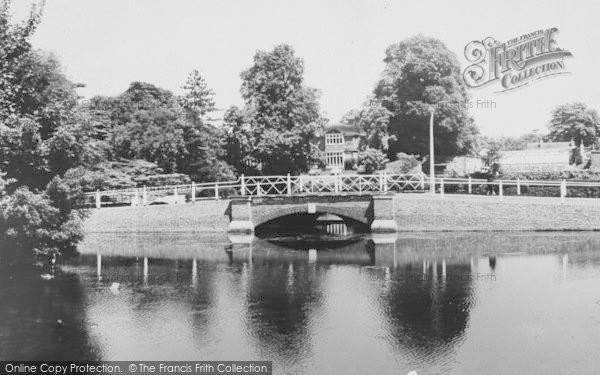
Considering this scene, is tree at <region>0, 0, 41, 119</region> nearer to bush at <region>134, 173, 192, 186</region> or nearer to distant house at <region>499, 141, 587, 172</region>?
bush at <region>134, 173, 192, 186</region>

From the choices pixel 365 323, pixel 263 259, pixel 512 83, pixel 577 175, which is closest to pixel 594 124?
pixel 577 175

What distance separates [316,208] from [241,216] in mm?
4126

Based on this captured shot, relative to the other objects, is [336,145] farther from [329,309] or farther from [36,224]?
[329,309]

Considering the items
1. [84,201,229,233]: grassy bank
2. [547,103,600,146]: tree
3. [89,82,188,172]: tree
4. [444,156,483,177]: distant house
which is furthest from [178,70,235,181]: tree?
[547,103,600,146]: tree

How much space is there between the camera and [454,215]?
29234 mm

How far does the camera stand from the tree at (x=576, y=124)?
3073 inches

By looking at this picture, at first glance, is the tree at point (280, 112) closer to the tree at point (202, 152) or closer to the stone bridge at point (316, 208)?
the tree at point (202, 152)

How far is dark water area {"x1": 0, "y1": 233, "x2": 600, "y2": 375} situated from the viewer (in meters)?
10.4

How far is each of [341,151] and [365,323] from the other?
60766 millimetres

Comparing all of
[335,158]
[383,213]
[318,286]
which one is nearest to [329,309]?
[318,286]

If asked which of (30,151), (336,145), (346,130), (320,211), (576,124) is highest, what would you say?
(576,124)

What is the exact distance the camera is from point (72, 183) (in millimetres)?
16312

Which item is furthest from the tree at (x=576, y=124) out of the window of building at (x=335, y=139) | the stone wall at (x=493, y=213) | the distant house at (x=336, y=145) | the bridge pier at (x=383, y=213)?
the bridge pier at (x=383, y=213)

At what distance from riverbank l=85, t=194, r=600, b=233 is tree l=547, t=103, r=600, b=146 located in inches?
2187
